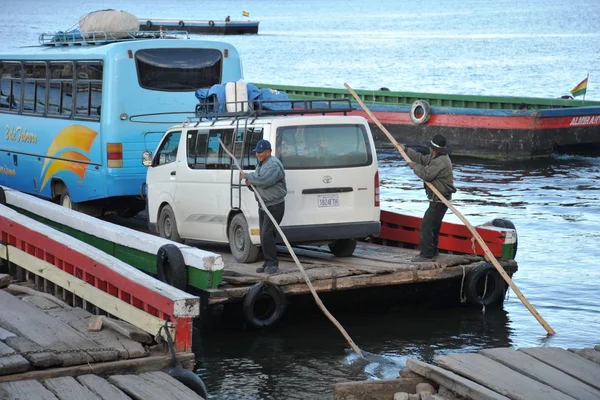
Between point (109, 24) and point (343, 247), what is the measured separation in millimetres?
7775

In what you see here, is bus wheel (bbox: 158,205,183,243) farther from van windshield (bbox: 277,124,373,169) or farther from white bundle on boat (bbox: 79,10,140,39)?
white bundle on boat (bbox: 79,10,140,39)

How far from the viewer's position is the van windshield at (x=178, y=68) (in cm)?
1789

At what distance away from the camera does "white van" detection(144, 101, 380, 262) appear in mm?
13562

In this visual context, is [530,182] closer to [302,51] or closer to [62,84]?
[62,84]

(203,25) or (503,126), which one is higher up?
(203,25)

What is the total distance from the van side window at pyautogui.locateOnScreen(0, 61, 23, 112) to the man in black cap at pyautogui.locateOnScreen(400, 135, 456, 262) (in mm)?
9127

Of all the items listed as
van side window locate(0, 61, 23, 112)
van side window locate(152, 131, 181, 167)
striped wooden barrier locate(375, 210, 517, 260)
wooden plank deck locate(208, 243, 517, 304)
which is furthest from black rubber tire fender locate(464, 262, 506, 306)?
van side window locate(0, 61, 23, 112)

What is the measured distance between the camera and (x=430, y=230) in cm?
1403

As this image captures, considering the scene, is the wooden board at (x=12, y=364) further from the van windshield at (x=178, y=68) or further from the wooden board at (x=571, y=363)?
the van windshield at (x=178, y=68)

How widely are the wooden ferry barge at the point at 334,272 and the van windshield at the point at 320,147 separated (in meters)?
1.25

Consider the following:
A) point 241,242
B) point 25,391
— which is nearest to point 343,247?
point 241,242

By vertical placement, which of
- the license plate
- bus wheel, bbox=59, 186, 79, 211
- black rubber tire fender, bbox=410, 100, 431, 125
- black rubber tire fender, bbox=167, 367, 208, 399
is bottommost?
black rubber tire fender, bbox=167, 367, 208, 399

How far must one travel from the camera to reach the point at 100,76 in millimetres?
17828

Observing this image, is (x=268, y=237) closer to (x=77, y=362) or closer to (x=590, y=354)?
(x=77, y=362)
